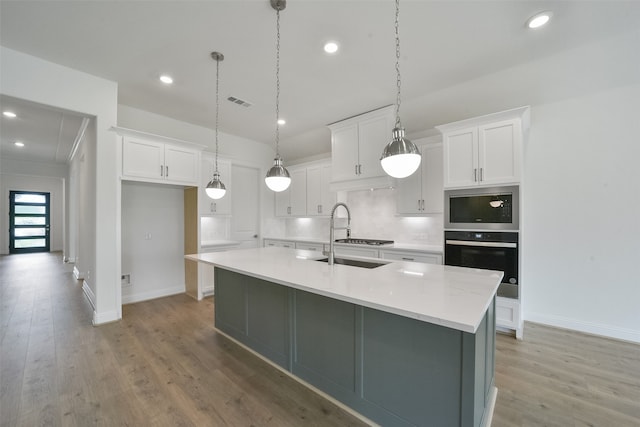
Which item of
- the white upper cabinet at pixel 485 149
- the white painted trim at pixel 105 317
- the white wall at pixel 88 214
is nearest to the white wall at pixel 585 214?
the white upper cabinet at pixel 485 149

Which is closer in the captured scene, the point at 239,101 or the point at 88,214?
the point at 239,101

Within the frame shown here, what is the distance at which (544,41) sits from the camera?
7.98 ft

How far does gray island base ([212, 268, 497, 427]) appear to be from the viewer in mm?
1395

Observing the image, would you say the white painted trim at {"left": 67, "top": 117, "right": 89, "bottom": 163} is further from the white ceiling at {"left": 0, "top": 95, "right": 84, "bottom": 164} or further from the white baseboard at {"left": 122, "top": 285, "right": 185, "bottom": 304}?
the white baseboard at {"left": 122, "top": 285, "right": 185, "bottom": 304}

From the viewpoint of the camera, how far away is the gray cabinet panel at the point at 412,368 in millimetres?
1403

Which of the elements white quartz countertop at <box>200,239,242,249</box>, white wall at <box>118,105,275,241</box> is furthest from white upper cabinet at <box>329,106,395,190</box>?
white quartz countertop at <box>200,239,242,249</box>

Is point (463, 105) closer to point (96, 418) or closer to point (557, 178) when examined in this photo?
point (557, 178)

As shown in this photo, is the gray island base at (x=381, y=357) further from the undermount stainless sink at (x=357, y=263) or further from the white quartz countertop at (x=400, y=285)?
the undermount stainless sink at (x=357, y=263)

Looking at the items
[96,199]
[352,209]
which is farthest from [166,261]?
A: [352,209]

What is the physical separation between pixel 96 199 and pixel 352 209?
3893mm

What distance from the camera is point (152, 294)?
4336 mm

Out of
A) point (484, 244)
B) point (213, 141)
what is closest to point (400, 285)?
point (484, 244)

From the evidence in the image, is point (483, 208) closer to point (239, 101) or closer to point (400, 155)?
point (400, 155)

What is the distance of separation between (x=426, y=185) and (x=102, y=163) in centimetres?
436
